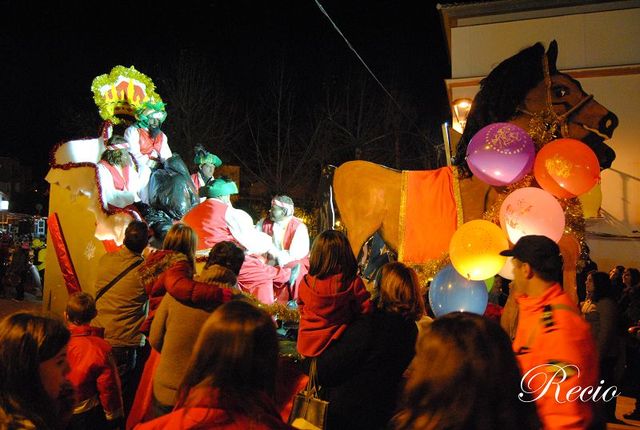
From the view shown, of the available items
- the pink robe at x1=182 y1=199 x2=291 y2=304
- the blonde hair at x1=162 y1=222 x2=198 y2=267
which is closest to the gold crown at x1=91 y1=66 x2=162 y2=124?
the pink robe at x1=182 y1=199 x2=291 y2=304

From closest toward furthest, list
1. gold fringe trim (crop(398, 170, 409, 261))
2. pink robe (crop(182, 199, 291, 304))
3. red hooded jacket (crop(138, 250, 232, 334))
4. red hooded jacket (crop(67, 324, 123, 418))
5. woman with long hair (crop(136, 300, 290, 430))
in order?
woman with long hair (crop(136, 300, 290, 430)) → red hooded jacket (crop(67, 324, 123, 418)) → red hooded jacket (crop(138, 250, 232, 334)) → gold fringe trim (crop(398, 170, 409, 261)) → pink robe (crop(182, 199, 291, 304))

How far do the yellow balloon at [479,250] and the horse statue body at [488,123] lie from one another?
36.3 inches

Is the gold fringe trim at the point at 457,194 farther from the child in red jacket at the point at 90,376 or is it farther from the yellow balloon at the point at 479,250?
the child in red jacket at the point at 90,376

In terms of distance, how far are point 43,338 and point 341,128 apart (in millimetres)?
23590

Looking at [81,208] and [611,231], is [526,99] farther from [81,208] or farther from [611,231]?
[611,231]

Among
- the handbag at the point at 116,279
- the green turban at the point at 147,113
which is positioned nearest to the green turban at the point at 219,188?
the green turban at the point at 147,113

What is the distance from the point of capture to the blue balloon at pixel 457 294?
4.87 metres

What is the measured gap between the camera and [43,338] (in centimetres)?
198

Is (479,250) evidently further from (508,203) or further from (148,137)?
(148,137)

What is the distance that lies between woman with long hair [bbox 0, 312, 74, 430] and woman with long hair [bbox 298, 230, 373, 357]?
1285mm

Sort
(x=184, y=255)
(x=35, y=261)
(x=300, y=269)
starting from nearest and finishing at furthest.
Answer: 1. (x=184, y=255)
2. (x=300, y=269)
3. (x=35, y=261)

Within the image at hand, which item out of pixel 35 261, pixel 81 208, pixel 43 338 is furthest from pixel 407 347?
pixel 35 261

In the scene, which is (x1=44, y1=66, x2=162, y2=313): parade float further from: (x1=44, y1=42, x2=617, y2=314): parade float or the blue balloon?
the blue balloon

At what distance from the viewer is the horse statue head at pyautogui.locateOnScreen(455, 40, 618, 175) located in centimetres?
557
